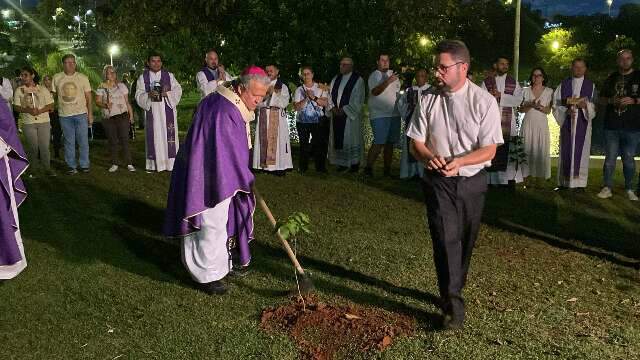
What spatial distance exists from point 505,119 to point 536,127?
1.63 ft

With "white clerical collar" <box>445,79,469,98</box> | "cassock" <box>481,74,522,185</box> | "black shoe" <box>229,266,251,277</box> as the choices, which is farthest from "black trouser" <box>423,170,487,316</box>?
"cassock" <box>481,74,522,185</box>

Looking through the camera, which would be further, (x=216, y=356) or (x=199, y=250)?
(x=199, y=250)

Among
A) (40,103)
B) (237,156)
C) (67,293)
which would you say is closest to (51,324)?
(67,293)

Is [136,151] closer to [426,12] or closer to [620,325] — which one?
[426,12]

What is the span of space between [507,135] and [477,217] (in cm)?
592

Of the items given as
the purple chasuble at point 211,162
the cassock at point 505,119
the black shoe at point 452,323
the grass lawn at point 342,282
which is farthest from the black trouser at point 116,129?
the black shoe at point 452,323

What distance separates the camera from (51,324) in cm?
534

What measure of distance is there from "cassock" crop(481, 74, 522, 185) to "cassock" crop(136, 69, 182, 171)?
5468 mm

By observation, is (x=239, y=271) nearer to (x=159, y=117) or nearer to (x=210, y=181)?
(x=210, y=181)

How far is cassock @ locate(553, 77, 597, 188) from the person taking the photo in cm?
1005

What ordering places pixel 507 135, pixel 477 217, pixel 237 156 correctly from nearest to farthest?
pixel 477 217, pixel 237 156, pixel 507 135

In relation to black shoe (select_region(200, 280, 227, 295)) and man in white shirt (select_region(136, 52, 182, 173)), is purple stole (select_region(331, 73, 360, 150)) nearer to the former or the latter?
man in white shirt (select_region(136, 52, 182, 173))

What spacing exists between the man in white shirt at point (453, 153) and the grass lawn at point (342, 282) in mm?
543

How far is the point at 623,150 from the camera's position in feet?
31.2
